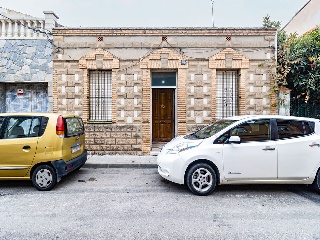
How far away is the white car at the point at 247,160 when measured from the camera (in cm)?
543

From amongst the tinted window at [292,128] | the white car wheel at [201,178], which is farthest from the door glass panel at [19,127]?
the tinted window at [292,128]

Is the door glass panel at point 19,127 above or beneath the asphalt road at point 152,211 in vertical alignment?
above

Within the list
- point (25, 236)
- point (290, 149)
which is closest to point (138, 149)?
point (290, 149)

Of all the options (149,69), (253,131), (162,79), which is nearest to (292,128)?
(253,131)

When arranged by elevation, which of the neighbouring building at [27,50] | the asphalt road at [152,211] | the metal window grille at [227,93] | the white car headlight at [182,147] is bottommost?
the asphalt road at [152,211]

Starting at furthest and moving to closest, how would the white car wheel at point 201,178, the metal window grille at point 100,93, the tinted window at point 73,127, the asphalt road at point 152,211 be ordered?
1. the metal window grille at point 100,93
2. the tinted window at point 73,127
3. the white car wheel at point 201,178
4. the asphalt road at point 152,211

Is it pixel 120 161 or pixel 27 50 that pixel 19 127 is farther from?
pixel 27 50

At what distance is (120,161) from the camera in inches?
337

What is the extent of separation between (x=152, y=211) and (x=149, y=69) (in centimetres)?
631

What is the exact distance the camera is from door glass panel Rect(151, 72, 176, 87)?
10.0 m

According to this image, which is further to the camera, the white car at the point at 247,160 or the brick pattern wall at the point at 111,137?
the brick pattern wall at the point at 111,137

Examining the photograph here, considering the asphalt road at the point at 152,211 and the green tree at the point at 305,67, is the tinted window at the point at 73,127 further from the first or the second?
the green tree at the point at 305,67

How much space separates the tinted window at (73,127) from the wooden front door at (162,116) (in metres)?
3.86

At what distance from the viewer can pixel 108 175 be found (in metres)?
7.14
